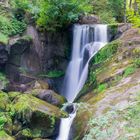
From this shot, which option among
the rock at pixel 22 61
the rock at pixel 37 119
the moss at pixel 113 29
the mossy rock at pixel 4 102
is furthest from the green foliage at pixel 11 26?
the rock at pixel 37 119

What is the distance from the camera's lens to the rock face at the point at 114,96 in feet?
16.3

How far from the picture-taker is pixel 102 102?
8.88 meters

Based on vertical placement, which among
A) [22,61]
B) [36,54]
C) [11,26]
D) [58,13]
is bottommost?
[22,61]

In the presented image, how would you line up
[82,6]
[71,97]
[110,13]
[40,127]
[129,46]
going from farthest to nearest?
[110,13]
[82,6]
[71,97]
[129,46]
[40,127]

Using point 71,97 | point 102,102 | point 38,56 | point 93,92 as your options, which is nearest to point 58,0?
point 38,56

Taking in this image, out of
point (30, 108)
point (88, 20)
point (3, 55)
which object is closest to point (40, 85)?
point (3, 55)

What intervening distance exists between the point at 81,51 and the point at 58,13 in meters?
2.14

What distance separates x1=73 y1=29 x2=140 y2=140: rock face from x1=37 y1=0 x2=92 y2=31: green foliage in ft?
11.1

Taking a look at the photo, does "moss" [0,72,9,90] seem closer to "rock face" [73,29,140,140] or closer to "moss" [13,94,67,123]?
"moss" [13,94,67,123]

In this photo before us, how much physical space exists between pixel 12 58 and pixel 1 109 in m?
5.00

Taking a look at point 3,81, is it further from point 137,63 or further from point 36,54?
point 137,63

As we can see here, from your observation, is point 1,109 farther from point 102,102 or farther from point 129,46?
point 129,46

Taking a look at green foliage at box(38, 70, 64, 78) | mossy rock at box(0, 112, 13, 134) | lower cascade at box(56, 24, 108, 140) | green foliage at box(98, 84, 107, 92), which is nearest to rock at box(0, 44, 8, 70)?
green foliage at box(38, 70, 64, 78)

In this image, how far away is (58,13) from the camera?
15.8 metres
